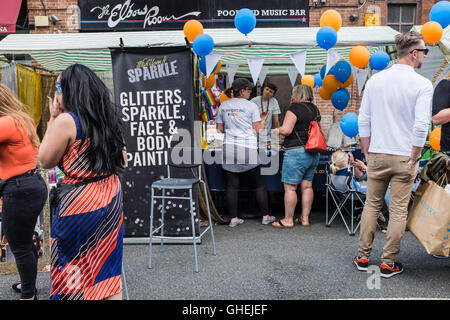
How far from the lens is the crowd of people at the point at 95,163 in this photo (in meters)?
2.15

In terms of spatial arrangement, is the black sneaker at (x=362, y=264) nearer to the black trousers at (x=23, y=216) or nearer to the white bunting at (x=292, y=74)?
the black trousers at (x=23, y=216)

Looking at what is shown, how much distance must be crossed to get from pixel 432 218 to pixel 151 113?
3.18 meters

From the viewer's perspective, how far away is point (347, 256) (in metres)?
4.33

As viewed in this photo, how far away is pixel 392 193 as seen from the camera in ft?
11.8

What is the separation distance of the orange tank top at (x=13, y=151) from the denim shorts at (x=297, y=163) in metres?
3.48

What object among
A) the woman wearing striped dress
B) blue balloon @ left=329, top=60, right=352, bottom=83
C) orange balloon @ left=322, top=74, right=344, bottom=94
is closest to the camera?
the woman wearing striped dress

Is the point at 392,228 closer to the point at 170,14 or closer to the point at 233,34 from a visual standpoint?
the point at 233,34

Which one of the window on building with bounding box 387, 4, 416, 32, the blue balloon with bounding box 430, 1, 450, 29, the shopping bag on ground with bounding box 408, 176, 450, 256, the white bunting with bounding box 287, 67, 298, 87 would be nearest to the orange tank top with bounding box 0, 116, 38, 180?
the shopping bag on ground with bounding box 408, 176, 450, 256

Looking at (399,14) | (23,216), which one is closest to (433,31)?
(23,216)

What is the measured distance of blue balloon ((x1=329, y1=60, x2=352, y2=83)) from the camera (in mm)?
5297

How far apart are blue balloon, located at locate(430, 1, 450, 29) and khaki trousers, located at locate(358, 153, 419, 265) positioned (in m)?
2.13

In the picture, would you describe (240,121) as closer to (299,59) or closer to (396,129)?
(299,59)

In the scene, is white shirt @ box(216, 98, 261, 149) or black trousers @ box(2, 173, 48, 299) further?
white shirt @ box(216, 98, 261, 149)

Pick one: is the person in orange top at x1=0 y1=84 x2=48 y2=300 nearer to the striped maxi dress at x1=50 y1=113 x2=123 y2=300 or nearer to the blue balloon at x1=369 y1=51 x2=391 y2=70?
the striped maxi dress at x1=50 y1=113 x2=123 y2=300
